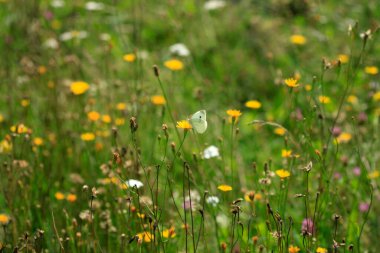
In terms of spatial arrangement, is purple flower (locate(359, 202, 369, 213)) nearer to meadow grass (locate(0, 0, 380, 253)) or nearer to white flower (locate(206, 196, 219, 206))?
meadow grass (locate(0, 0, 380, 253))

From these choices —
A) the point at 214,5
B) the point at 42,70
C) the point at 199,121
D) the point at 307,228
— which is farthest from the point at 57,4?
the point at 307,228

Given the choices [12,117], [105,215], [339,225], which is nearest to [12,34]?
[12,117]

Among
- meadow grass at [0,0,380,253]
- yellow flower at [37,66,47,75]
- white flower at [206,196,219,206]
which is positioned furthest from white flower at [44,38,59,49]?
white flower at [206,196,219,206]

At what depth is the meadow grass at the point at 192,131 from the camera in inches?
86.6

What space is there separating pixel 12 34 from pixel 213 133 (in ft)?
6.50

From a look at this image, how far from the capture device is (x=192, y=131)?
281 cm

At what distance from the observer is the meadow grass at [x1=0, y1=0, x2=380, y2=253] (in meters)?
2.20

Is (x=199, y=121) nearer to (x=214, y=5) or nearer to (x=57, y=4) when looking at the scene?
(x=214, y=5)

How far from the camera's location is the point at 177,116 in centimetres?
352

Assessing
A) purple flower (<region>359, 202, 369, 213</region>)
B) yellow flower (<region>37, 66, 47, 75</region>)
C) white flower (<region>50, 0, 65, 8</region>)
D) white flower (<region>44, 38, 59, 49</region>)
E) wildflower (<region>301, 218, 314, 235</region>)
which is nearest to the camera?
wildflower (<region>301, 218, 314, 235</region>)

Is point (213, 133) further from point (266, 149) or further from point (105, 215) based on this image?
point (105, 215)

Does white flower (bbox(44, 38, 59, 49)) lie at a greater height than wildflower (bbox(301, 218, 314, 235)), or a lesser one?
lesser

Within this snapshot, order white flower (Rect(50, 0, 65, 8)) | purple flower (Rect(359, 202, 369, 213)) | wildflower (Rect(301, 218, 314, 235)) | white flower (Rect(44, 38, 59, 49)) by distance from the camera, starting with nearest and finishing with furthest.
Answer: wildflower (Rect(301, 218, 314, 235)) → purple flower (Rect(359, 202, 369, 213)) → white flower (Rect(44, 38, 59, 49)) → white flower (Rect(50, 0, 65, 8))

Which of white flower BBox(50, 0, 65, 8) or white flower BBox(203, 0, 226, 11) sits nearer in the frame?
white flower BBox(203, 0, 226, 11)
